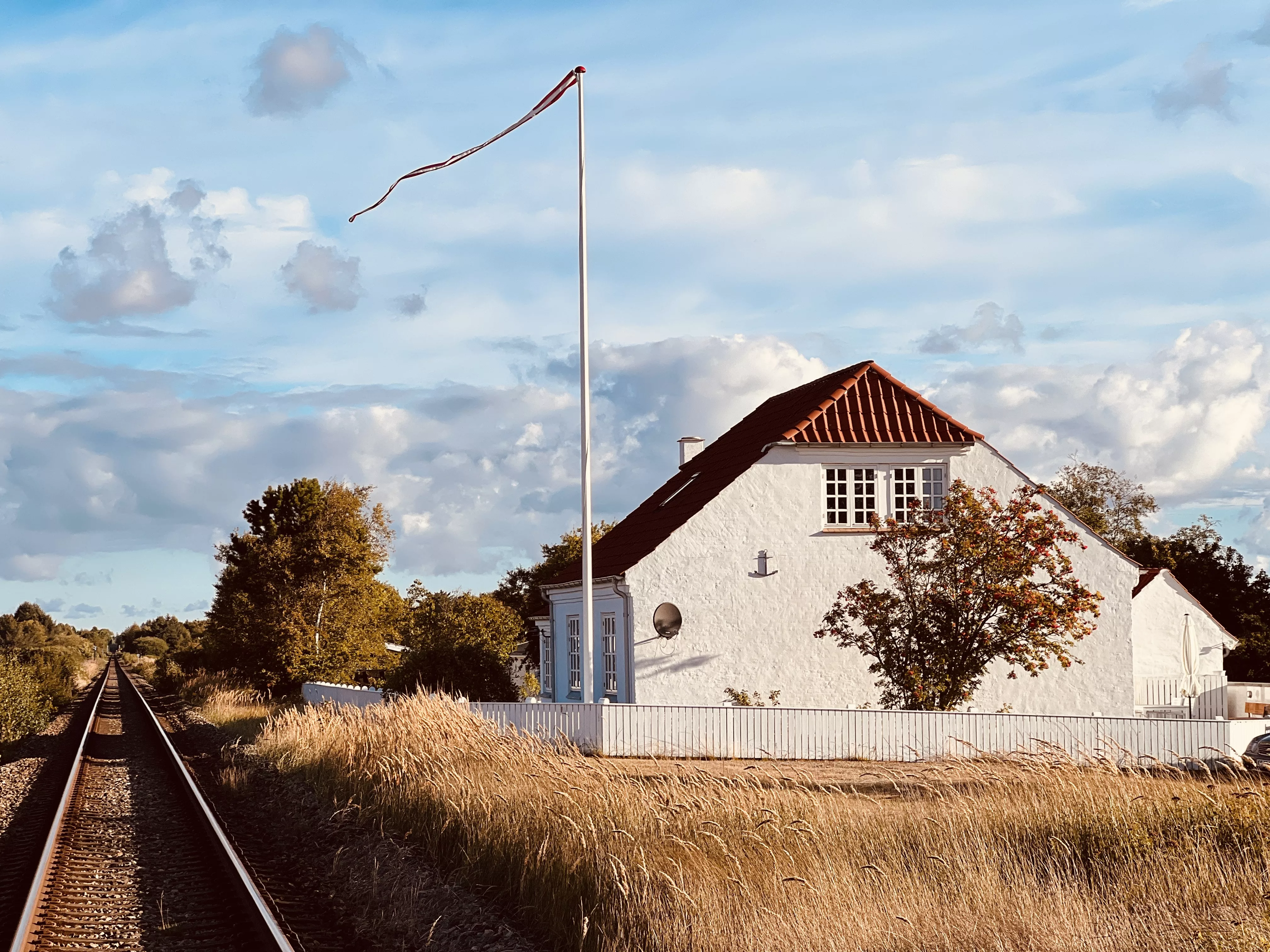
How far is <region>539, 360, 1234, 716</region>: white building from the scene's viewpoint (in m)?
25.5

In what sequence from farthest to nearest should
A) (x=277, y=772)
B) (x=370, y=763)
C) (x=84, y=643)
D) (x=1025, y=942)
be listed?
(x=84, y=643), (x=277, y=772), (x=370, y=763), (x=1025, y=942)

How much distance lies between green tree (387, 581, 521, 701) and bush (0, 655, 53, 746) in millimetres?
8828

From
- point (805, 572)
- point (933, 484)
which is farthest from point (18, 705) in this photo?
point (933, 484)

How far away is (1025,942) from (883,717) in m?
14.2

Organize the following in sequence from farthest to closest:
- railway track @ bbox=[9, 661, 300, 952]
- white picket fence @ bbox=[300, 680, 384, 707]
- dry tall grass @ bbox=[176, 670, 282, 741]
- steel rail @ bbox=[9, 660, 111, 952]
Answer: dry tall grass @ bbox=[176, 670, 282, 741] → white picket fence @ bbox=[300, 680, 384, 707] → railway track @ bbox=[9, 661, 300, 952] → steel rail @ bbox=[9, 660, 111, 952]

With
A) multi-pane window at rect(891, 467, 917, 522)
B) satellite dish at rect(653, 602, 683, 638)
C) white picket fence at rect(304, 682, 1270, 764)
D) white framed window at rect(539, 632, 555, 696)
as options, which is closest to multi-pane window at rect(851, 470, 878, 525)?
multi-pane window at rect(891, 467, 917, 522)

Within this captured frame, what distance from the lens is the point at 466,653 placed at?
30203 millimetres

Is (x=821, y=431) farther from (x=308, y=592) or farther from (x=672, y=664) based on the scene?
(x=308, y=592)

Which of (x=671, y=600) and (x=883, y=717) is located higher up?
(x=671, y=600)

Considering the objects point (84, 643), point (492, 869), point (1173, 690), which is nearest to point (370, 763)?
point (492, 869)

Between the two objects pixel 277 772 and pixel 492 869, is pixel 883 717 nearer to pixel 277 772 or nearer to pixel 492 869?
pixel 277 772

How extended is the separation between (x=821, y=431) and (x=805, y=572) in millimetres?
2992

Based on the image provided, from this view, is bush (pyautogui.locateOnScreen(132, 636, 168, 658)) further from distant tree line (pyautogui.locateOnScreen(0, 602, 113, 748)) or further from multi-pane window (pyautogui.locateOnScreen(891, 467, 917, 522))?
multi-pane window (pyautogui.locateOnScreen(891, 467, 917, 522))

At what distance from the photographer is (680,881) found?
28.9ft
